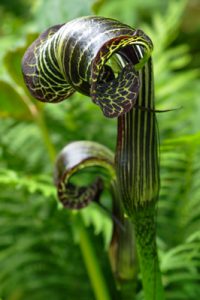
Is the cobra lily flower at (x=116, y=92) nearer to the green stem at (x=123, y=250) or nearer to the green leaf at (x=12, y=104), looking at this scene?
the green stem at (x=123, y=250)

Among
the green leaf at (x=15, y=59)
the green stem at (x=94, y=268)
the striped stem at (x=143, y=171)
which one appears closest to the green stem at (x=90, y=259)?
the green stem at (x=94, y=268)

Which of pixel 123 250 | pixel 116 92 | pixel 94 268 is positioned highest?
pixel 116 92

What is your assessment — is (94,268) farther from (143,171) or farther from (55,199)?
(143,171)

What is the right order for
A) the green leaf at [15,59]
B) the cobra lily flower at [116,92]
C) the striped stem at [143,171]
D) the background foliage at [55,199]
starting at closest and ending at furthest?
the cobra lily flower at [116,92], the striped stem at [143,171], the green leaf at [15,59], the background foliage at [55,199]

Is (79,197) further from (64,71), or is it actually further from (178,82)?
(178,82)

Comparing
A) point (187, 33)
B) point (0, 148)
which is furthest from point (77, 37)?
point (187, 33)

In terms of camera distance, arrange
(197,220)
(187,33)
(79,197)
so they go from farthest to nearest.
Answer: (187,33), (197,220), (79,197)

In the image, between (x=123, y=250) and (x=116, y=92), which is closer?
(x=116, y=92)

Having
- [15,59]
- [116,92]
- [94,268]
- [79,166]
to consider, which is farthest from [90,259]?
[116,92]

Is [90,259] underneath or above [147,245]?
underneath
